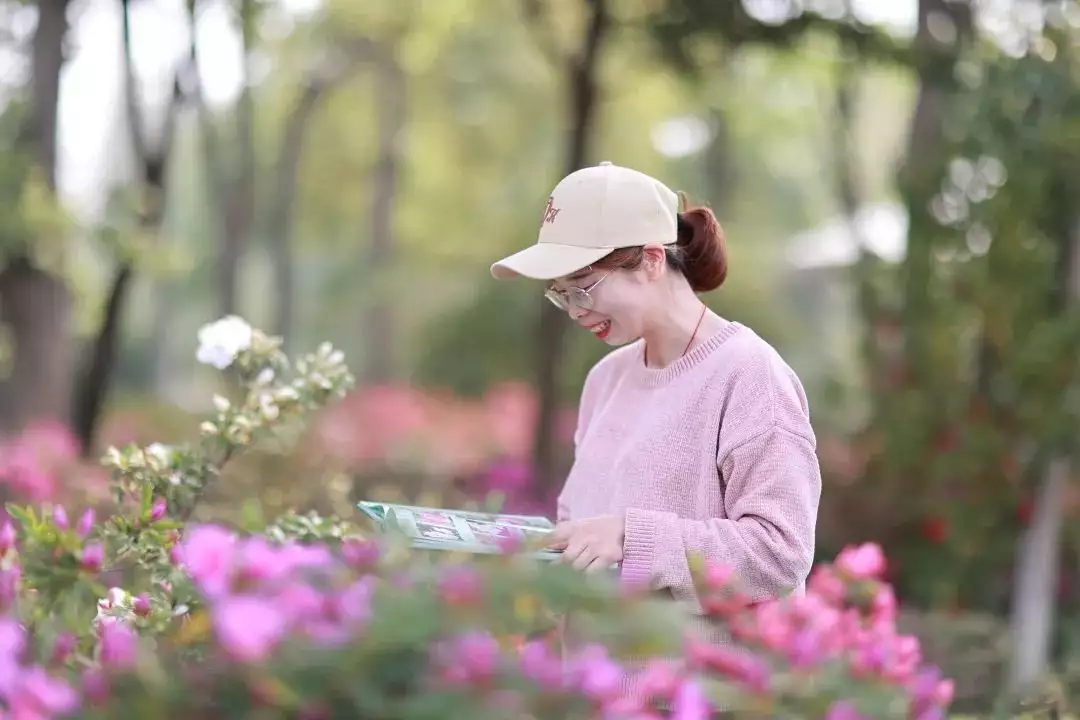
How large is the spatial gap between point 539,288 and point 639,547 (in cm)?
1181

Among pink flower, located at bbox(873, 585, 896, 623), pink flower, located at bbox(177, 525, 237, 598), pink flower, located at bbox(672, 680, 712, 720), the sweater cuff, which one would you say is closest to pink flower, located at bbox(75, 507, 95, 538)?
pink flower, located at bbox(177, 525, 237, 598)

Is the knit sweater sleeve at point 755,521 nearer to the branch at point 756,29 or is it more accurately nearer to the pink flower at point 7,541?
the pink flower at point 7,541

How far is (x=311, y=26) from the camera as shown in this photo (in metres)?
15.9

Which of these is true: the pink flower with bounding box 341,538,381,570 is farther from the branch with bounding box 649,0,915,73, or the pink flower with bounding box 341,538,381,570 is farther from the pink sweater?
the branch with bounding box 649,0,915,73

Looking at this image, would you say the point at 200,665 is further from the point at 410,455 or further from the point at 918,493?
the point at 410,455

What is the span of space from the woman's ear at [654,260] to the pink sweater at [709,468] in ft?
0.54

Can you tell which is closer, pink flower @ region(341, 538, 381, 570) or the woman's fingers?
pink flower @ region(341, 538, 381, 570)

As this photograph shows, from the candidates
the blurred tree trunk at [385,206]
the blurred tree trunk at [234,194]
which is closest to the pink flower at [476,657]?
the blurred tree trunk at [234,194]

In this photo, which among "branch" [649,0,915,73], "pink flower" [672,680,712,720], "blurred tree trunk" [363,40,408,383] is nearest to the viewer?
"pink flower" [672,680,712,720]

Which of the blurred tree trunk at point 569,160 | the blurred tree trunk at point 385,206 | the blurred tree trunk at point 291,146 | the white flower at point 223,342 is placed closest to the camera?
the white flower at point 223,342

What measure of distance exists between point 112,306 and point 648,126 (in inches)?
367

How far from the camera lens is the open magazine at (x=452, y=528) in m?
1.88

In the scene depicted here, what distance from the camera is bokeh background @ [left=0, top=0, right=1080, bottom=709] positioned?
601 cm

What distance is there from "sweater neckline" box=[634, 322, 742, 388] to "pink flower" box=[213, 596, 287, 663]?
121 centimetres
